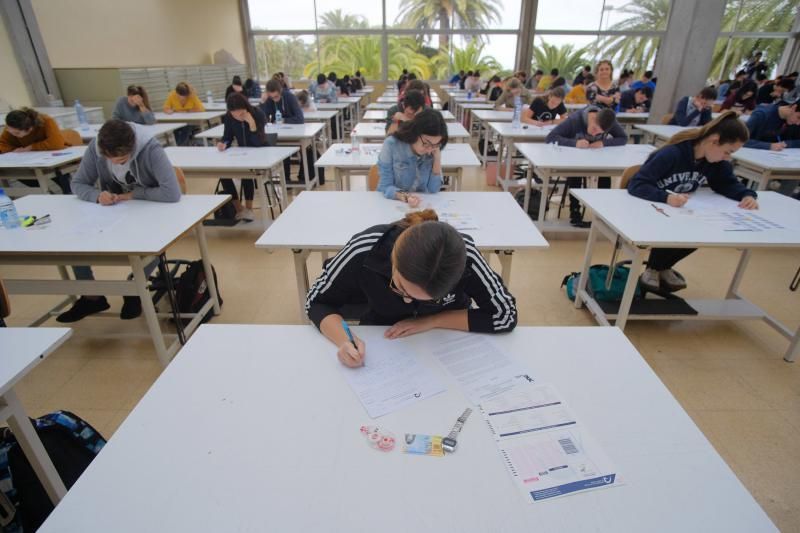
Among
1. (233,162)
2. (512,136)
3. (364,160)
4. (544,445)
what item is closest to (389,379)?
(544,445)

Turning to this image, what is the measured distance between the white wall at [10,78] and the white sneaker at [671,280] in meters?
7.70

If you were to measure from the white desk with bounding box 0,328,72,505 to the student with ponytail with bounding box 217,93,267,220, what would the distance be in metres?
2.90

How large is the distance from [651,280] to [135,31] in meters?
9.44

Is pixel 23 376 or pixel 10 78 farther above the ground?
pixel 10 78

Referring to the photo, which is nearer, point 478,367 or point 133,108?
point 478,367

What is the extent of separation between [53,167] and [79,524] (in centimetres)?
398

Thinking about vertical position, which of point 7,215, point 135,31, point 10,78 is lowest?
point 7,215

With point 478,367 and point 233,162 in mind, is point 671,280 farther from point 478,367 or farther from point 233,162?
point 233,162

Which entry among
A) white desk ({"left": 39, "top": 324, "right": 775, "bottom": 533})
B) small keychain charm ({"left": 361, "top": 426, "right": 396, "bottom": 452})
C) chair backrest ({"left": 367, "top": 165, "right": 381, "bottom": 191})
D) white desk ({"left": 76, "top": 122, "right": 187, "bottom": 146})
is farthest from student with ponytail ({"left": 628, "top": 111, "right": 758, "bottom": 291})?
white desk ({"left": 76, "top": 122, "right": 187, "bottom": 146})

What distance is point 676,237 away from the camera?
6.79 ft

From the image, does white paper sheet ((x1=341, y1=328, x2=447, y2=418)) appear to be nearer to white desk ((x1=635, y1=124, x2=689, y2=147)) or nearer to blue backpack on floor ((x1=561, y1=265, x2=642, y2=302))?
blue backpack on floor ((x1=561, y1=265, x2=642, y2=302))

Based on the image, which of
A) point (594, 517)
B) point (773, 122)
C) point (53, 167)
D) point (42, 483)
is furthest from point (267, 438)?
point (773, 122)

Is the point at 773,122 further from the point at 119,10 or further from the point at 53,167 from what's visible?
the point at 119,10

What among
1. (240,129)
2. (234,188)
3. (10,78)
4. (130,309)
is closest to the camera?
(130,309)
